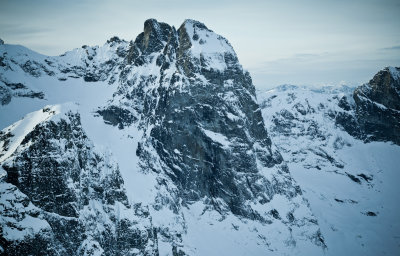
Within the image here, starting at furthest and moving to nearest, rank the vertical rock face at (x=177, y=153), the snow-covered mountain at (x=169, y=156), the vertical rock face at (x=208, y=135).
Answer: the vertical rock face at (x=208, y=135)
the vertical rock face at (x=177, y=153)
the snow-covered mountain at (x=169, y=156)

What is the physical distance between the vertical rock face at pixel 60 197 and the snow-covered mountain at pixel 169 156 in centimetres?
37

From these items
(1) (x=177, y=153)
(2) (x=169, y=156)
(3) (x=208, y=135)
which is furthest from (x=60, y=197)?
(3) (x=208, y=135)

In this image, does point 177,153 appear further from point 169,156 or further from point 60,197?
point 60,197

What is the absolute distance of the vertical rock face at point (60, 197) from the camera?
54969 mm

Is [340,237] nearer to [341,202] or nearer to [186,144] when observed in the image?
[341,202]

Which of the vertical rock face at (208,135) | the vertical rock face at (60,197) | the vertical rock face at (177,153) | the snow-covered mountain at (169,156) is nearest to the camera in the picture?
the vertical rock face at (60,197)

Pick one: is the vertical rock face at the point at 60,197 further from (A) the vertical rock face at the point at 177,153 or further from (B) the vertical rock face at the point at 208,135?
(B) the vertical rock face at the point at 208,135

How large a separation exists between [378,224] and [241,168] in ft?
311

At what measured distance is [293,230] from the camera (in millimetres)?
134500

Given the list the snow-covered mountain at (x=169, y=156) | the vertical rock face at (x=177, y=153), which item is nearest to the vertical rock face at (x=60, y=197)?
the snow-covered mountain at (x=169, y=156)

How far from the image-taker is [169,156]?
140 metres

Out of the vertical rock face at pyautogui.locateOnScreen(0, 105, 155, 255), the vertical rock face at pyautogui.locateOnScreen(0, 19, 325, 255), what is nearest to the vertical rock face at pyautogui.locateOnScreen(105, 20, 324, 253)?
the vertical rock face at pyautogui.locateOnScreen(0, 19, 325, 255)

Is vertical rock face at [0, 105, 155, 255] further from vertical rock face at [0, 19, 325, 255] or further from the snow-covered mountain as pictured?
vertical rock face at [0, 19, 325, 255]

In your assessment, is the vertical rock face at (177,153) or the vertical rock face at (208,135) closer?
the vertical rock face at (177,153)
